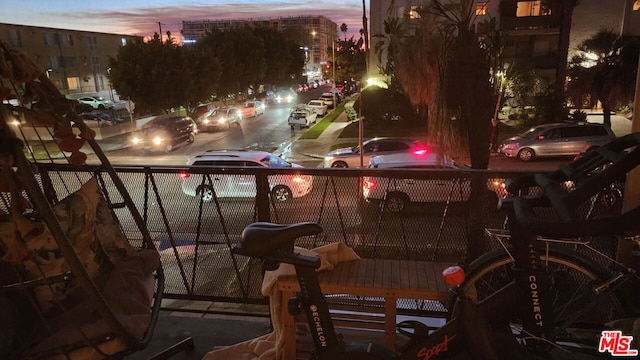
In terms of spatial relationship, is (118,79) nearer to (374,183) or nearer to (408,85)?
(408,85)

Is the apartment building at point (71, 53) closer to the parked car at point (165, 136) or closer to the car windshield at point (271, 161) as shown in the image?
the parked car at point (165, 136)

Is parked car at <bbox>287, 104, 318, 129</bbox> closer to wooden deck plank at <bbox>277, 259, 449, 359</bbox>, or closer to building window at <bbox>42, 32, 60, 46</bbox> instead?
wooden deck plank at <bbox>277, 259, 449, 359</bbox>

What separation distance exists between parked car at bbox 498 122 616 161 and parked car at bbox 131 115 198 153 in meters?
17.4

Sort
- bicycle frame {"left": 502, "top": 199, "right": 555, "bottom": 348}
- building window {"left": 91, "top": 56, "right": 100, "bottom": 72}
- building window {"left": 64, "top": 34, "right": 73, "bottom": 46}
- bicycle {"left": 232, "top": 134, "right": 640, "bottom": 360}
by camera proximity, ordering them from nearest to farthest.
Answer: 1. bicycle {"left": 232, "top": 134, "right": 640, "bottom": 360}
2. bicycle frame {"left": 502, "top": 199, "right": 555, "bottom": 348}
3. building window {"left": 64, "top": 34, "right": 73, "bottom": 46}
4. building window {"left": 91, "top": 56, "right": 100, "bottom": 72}

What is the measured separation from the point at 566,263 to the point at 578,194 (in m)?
0.77

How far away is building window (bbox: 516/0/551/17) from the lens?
1183 inches

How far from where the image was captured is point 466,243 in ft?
11.7

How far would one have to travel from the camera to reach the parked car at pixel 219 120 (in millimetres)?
30359

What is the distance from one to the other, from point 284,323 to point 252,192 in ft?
4.10

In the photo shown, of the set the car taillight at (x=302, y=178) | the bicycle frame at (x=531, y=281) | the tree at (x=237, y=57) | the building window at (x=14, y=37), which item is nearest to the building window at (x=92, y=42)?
the building window at (x=14, y=37)

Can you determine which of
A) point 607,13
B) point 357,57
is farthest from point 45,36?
point 607,13

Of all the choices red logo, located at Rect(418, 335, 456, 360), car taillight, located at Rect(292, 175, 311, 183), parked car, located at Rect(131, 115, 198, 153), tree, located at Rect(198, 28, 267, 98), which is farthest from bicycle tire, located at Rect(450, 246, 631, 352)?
tree, located at Rect(198, 28, 267, 98)

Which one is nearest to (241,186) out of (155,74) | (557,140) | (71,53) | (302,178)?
(302,178)

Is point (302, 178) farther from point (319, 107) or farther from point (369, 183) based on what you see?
point (319, 107)
